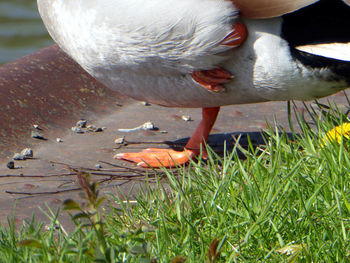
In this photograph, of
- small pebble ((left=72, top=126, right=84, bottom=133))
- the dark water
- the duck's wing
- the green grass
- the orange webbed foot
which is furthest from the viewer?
the dark water

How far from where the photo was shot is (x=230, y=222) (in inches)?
92.7

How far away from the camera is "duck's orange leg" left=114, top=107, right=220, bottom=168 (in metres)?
3.71

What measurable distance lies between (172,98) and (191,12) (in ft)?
1.80

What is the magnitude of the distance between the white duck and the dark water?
6.94 m

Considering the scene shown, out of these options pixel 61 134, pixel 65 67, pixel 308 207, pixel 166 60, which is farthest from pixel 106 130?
pixel 308 207

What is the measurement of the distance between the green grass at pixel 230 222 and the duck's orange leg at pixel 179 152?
909 mm

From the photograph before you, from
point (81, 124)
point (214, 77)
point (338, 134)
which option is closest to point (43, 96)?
point (81, 124)

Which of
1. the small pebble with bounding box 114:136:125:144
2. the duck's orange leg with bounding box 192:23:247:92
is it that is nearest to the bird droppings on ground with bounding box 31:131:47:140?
the small pebble with bounding box 114:136:125:144

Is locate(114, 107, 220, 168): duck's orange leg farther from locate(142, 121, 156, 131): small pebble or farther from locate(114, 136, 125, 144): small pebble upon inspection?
locate(142, 121, 156, 131): small pebble

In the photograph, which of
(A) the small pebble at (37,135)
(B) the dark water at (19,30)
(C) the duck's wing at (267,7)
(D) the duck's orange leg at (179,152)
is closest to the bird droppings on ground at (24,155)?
(A) the small pebble at (37,135)

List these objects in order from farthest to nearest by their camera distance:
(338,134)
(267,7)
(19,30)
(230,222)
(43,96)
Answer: (19,30) → (43,96) → (267,7) → (338,134) → (230,222)

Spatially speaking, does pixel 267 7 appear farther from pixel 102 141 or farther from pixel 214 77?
pixel 102 141

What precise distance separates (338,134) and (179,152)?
1.15 m

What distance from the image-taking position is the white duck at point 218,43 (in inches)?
121
